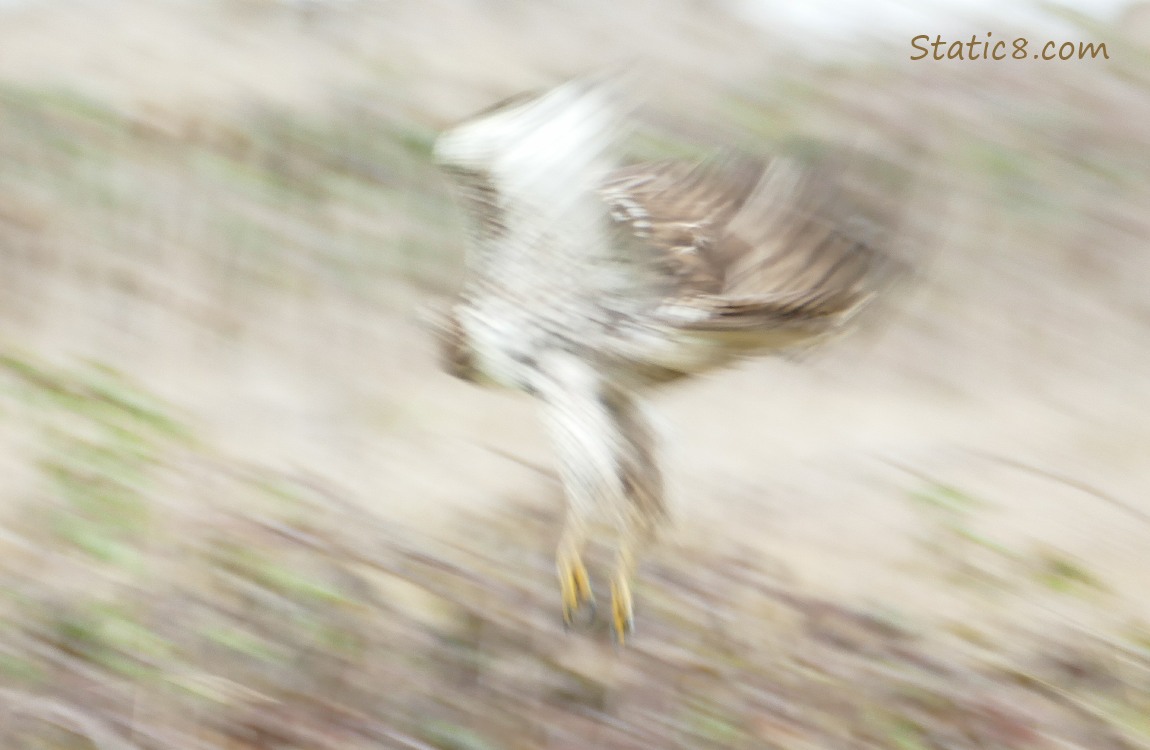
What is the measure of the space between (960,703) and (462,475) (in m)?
1.38

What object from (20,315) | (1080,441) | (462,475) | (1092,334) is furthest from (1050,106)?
(20,315)

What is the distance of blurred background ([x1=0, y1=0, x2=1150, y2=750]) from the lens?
195 cm

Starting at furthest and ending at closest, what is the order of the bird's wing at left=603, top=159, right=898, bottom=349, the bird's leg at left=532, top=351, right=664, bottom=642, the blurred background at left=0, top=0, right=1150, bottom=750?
the blurred background at left=0, top=0, right=1150, bottom=750
the bird's leg at left=532, top=351, right=664, bottom=642
the bird's wing at left=603, top=159, right=898, bottom=349

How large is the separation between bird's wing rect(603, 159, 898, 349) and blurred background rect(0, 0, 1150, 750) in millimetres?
145

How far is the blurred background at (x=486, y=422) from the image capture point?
1.95 meters

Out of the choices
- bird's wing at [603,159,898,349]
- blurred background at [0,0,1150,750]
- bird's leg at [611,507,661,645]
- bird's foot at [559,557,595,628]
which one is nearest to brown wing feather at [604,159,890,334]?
bird's wing at [603,159,898,349]

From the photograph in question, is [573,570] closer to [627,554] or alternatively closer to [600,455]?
[627,554]

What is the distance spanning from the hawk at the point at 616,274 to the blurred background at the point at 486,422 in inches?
6.1

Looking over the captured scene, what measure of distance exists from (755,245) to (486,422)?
85.5 inches

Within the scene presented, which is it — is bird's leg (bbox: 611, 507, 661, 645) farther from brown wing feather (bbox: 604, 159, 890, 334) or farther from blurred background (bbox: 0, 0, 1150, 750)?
brown wing feather (bbox: 604, 159, 890, 334)

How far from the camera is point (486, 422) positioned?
11.8ft

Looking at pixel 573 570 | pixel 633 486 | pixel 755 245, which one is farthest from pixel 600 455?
pixel 755 245

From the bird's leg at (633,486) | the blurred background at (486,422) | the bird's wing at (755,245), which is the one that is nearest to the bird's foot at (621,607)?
the bird's leg at (633,486)

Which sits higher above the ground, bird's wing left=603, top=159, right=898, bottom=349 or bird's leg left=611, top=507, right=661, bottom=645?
bird's wing left=603, top=159, right=898, bottom=349
